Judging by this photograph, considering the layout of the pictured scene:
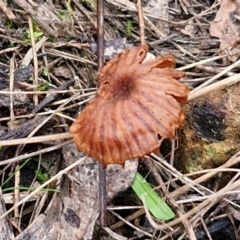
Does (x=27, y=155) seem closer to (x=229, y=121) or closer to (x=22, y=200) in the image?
(x=22, y=200)

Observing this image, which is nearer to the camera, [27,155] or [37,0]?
[27,155]

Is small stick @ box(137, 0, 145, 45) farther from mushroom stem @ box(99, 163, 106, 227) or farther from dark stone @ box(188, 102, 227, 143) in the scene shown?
mushroom stem @ box(99, 163, 106, 227)

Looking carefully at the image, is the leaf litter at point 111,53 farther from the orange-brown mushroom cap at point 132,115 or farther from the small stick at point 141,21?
the orange-brown mushroom cap at point 132,115

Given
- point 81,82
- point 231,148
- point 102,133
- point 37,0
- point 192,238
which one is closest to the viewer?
point 102,133

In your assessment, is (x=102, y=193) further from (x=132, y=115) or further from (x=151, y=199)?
(x=132, y=115)

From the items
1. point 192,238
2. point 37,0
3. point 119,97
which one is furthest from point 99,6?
point 192,238

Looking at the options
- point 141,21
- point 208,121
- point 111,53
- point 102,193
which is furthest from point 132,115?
point 141,21
